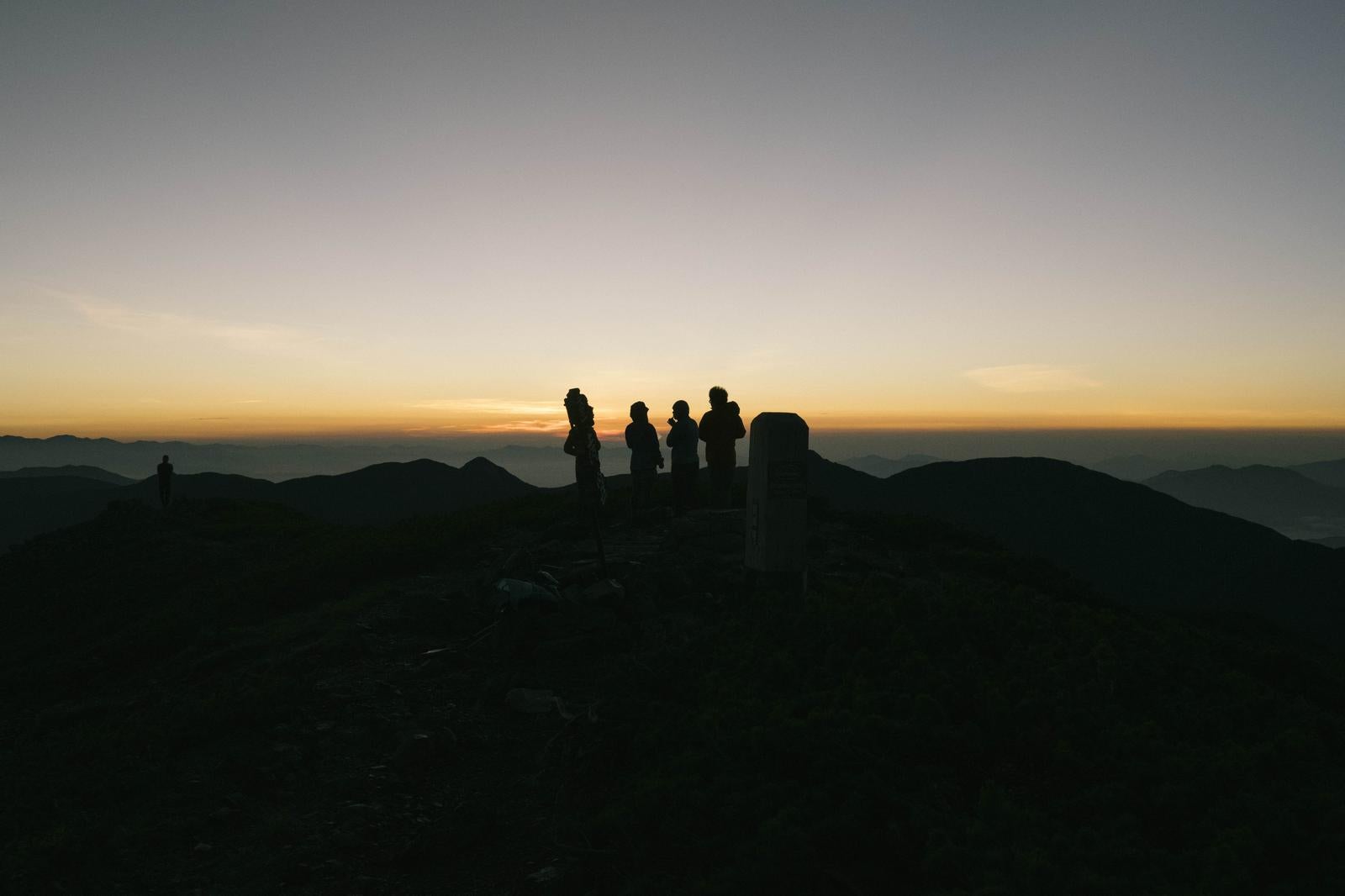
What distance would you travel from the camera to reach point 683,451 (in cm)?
1750

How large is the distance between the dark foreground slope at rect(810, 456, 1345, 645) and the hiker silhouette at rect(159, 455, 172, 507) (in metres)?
38.7

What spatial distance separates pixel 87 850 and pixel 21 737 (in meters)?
5.95

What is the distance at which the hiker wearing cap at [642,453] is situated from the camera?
1745cm

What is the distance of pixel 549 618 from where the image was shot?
10.6 metres

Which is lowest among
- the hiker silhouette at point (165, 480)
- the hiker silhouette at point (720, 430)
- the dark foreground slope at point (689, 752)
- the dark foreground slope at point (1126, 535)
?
the dark foreground slope at point (1126, 535)

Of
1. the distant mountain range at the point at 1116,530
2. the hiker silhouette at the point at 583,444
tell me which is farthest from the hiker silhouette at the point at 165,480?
the hiker silhouette at the point at 583,444

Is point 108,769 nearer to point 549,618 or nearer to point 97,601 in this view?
point 549,618

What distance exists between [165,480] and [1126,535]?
240ft

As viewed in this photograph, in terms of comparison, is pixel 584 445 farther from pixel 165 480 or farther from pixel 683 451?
pixel 165 480

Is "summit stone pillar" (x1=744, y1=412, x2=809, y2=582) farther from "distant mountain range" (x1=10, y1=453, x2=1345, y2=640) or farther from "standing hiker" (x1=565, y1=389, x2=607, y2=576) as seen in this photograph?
"distant mountain range" (x1=10, y1=453, x2=1345, y2=640)

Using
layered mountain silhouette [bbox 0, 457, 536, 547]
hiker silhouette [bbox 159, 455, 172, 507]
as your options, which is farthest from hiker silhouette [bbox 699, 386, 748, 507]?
layered mountain silhouette [bbox 0, 457, 536, 547]

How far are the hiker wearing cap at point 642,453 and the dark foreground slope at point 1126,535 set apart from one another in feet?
118

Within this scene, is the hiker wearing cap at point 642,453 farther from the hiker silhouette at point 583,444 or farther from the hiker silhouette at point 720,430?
the hiker silhouette at point 583,444

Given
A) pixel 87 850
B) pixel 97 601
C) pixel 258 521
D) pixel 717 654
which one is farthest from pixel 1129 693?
pixel 258 521
